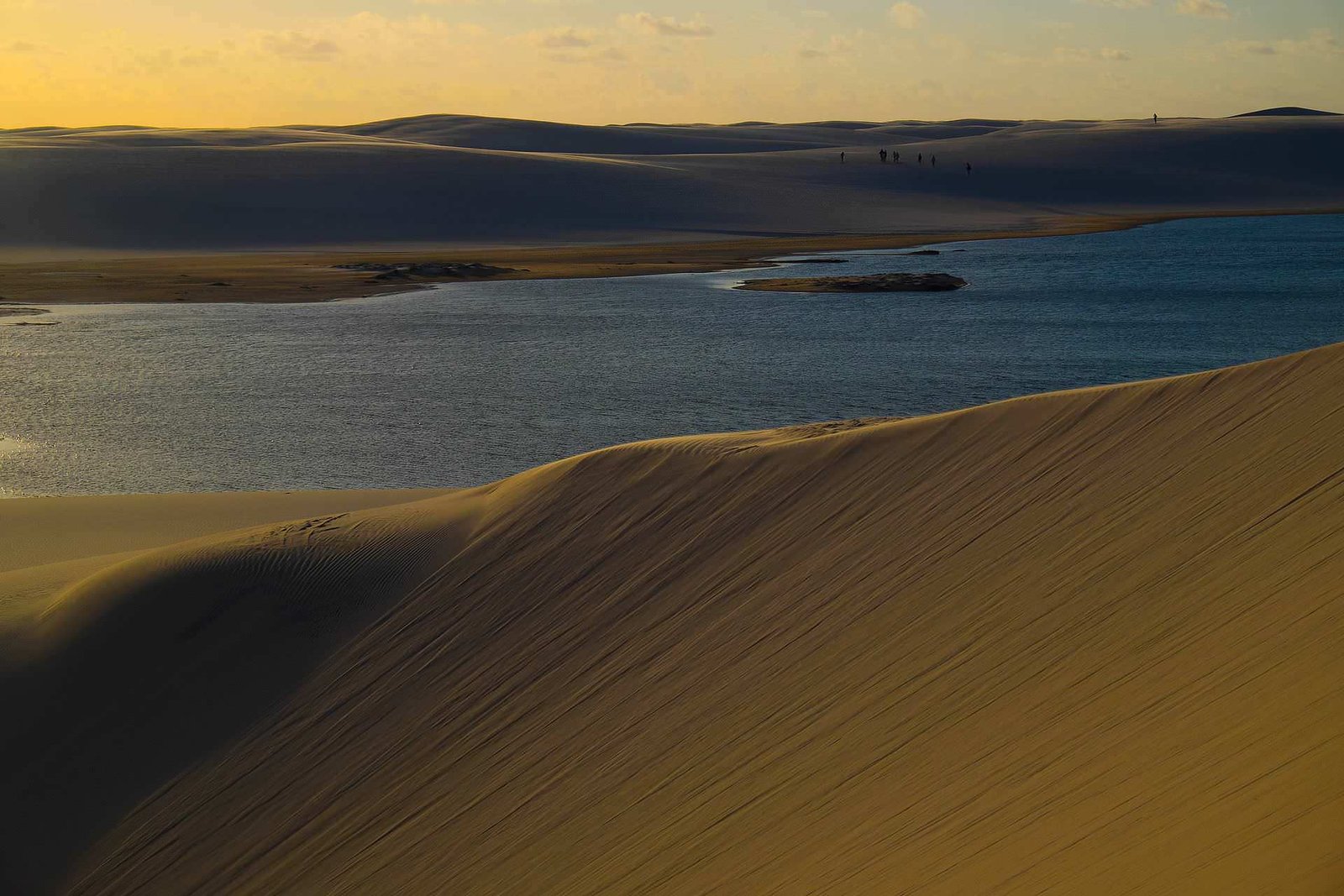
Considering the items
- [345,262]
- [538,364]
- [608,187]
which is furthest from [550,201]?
[538,364]

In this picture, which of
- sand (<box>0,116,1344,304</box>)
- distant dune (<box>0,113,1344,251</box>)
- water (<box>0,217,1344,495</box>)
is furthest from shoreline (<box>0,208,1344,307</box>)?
distant dune (<box>0,113,1344,251</box>)

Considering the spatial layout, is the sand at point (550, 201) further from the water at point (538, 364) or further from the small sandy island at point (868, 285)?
the water at point (538, 364)

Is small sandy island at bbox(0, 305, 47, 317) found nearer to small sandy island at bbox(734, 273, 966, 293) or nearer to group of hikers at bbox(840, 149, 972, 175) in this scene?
small sandy island at bbox(734, 273, 966, 293)

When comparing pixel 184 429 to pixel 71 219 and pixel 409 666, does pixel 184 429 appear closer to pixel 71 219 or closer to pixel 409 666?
pixel 409 666

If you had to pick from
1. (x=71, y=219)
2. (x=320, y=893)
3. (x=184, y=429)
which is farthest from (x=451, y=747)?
(x=71, y=219)

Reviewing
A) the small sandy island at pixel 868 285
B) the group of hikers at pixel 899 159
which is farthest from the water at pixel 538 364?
the group of hikers at pixel 899 159

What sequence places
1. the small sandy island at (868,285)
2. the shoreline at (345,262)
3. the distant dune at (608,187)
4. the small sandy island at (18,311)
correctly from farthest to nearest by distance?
1. the distant dune at (608,187)
2. the shoreline at (345,262)
3. the small sandy island at (868,285)
4. the small sandy island at (18,311)

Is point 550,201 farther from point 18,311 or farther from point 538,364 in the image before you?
point 538,364
